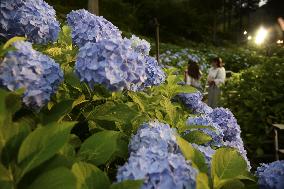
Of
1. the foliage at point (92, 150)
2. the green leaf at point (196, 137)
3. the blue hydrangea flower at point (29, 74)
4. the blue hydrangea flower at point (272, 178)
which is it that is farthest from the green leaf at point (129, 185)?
the green leaf at point (196, 137)

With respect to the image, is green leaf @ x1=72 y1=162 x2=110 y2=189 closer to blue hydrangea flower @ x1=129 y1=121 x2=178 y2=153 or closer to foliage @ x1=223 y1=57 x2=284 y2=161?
blue hydrangea flower @ x1=129 y1=121 x2=178 y2=153

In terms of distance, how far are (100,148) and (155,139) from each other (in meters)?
0.17

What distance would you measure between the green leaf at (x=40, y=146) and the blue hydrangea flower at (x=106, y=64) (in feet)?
1.20

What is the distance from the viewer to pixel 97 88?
1.64m

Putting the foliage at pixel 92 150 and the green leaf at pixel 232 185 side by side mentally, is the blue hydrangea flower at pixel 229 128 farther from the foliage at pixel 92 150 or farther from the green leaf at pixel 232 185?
the green leaf at pixel 232 185

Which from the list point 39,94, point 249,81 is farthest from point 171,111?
point 249,81

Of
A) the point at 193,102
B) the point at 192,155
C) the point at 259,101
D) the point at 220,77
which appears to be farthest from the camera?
the point at 220,77

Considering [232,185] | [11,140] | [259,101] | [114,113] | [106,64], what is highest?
[259,101]

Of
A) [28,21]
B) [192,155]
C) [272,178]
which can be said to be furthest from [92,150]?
[28,21]

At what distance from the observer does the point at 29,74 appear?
4.37 ft

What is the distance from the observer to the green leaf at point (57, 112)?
1.40 meters

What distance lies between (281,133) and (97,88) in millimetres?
5206

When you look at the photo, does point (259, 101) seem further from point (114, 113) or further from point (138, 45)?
point (114, 113)

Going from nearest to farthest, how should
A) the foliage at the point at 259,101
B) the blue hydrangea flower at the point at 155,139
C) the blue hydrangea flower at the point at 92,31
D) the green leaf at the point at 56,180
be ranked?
the green leaf at the point at 56,180 < the blue hydrangea flower at the point at 155,139 < the blue hydrangea flower at the point at 92,31 < the foliage at the point at 259,101
